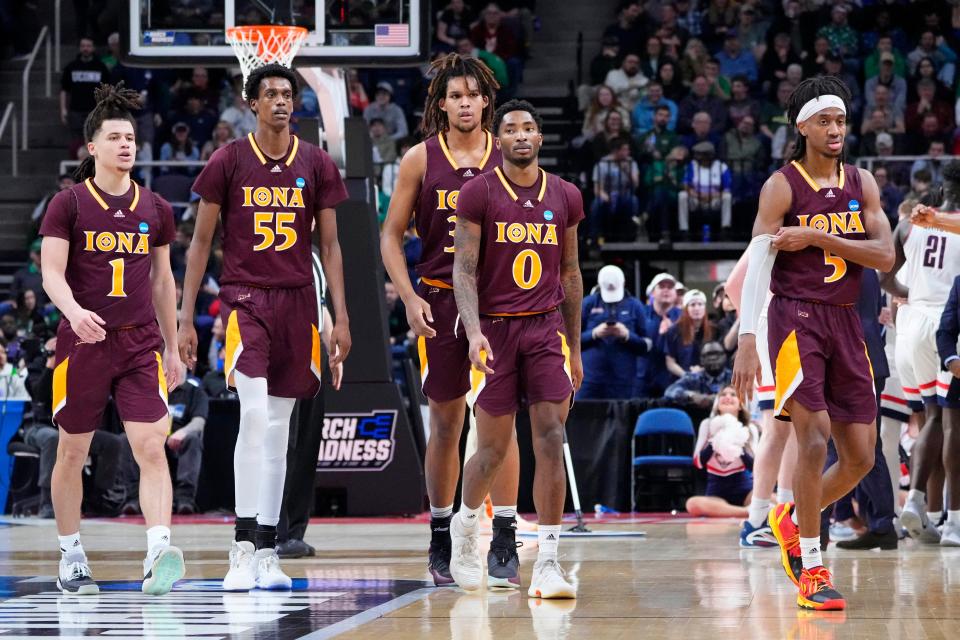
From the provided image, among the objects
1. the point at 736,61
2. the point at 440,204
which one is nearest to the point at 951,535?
the point at 440,204

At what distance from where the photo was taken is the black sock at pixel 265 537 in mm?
7078

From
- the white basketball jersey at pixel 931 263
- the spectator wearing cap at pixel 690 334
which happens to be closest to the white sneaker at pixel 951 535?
the white basketball jersey at pixel 931 263

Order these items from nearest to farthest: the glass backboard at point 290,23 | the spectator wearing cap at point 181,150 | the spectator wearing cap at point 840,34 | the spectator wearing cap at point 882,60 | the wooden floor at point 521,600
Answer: the wooden floor at point 521,600 < the glass backboard at point 290,23 < the spectator wearing cap at point 882,60 < the spectator wearing cap at point 181,150 < the spectator wearing cap at point 840,34

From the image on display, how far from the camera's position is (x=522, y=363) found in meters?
6.69

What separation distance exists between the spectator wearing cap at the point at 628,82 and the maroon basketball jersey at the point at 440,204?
42.9 ft

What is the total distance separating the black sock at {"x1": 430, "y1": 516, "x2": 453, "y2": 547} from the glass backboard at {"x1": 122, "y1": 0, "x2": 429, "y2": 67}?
516cm

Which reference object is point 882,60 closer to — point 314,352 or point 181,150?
point 181,150

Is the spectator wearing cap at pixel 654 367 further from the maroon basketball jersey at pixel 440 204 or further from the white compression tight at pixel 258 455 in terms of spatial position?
the white compression tight at pixel 258 455

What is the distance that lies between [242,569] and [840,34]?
15.3m

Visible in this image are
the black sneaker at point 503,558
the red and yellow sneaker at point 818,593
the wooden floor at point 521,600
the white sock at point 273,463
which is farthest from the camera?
the white sock at point 273,463

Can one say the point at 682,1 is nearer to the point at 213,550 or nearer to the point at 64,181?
the point at 64,181

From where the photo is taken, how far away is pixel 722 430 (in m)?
12.0

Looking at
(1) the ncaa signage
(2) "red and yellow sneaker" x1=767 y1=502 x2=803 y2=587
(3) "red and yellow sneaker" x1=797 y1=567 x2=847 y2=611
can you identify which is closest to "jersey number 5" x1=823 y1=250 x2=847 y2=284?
(2) "red and yellow sneaker" x1=767 y1=502 x2=803 y2=587

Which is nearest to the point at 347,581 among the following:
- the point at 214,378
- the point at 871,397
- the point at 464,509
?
the point at 464,509
